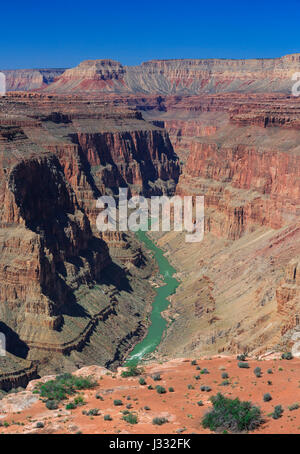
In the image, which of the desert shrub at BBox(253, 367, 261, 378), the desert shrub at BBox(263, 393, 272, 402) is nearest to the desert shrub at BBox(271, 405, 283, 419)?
the desert shrub at BBox(263, 393, 272, 402)

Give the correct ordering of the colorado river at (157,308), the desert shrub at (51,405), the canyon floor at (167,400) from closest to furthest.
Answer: the canyon floor at (167,400) < the desert shrub at (51,405) < the colorado river at (157,308)

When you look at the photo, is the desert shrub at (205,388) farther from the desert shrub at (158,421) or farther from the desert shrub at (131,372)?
the desert shrub at (131,372)


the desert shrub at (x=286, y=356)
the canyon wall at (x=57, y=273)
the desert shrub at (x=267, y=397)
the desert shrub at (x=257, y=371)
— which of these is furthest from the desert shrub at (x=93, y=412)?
the canyon wall at (x=57, y=273)

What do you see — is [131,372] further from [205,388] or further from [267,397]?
[267,397]

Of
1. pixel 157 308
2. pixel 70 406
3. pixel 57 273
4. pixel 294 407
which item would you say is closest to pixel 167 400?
pixel 70 406

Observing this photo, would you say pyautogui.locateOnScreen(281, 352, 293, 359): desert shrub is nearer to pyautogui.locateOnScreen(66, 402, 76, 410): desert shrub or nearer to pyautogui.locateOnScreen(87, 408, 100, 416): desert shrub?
pyautogui.locateOnScreen(87, 408, 100, 416): desert shrub

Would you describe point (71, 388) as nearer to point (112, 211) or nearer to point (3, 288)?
point (3, 288)
